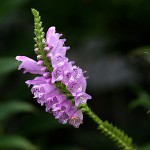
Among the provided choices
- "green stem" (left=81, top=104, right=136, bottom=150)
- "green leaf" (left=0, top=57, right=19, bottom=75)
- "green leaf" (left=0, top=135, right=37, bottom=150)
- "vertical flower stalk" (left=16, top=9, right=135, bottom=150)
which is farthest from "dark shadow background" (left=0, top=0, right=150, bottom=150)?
"vertical flower stalk" (left=16, top=9, right=135, bottom=150)

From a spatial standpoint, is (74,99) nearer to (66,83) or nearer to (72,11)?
(66,83)

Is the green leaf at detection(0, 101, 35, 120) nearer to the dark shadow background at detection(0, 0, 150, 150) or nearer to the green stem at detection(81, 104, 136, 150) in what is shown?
the dark shadow background at detection(0, 0, 150, 150)

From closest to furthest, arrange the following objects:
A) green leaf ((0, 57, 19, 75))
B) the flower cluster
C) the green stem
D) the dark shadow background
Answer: the flower cluster < the green stem < green leaf ((0, 57, 19, 75)) < the dark shadow background

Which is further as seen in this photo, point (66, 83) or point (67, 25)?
point (67, 25)

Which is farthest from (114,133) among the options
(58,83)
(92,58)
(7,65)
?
(92,58)

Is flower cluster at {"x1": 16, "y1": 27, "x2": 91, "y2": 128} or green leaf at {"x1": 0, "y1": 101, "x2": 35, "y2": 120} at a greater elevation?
green leaf at {"x1": 0, "y1": 101, "x2": 35, "y2": 120}

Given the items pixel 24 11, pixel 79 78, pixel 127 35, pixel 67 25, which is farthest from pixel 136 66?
pixel 79 78

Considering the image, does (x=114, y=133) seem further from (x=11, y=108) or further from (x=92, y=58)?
(x=92, y=58)
